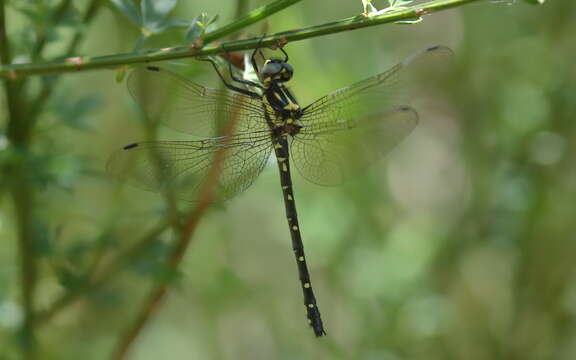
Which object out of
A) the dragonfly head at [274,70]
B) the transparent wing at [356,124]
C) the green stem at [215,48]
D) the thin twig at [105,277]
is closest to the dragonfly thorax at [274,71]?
the dragonfly head at [274,70]

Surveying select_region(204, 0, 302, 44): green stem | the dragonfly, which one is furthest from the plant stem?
select_region(204, 0, 302, 44): green stem

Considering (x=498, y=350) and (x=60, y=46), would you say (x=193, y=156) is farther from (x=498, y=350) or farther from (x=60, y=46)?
(x=498, y=350)

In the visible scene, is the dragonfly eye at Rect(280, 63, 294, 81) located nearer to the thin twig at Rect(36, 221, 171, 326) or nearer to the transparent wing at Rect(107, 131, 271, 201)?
the transparent wing at Rect(107, 131, 271, 201)

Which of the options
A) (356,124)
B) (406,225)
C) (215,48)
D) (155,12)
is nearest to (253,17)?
(215,48)

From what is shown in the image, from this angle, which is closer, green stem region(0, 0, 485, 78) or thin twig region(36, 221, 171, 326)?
green stem region(0, 0, 485, 78)

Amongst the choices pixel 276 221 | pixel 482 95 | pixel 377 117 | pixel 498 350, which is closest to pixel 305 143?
pixel 377 117

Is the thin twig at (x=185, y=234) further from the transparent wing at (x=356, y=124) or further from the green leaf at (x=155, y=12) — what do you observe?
the green leaf at (x=155, y=12)
